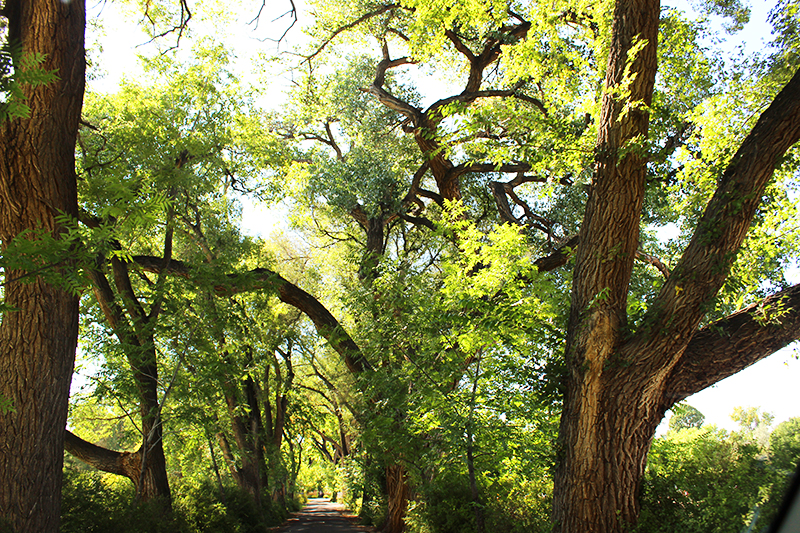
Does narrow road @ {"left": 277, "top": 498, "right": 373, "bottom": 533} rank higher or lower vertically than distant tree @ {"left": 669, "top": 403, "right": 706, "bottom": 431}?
lower

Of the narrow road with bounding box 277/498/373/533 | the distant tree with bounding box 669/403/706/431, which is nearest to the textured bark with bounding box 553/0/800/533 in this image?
the distant tree with bounding box 669/403/706/431

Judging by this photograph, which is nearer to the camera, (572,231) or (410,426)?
(410,426)

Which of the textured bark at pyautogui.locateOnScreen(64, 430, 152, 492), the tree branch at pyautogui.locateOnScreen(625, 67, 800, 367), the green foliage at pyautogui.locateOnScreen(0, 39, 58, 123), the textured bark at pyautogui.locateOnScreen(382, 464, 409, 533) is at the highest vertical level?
the green foliage at pyautogui.locateOnScreen(0, 39, 58, 123)

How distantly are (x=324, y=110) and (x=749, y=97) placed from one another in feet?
35.6

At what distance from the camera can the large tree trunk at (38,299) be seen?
15.5ft

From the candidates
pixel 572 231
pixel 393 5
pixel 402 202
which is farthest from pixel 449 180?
pixel 393 5

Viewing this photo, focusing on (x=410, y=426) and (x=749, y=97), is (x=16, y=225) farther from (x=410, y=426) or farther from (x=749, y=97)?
(x=749, y=97)

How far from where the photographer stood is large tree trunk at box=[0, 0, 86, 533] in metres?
4.73

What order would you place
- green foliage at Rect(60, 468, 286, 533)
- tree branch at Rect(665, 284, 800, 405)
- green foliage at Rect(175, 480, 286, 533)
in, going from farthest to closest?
green foliage at Rect(175, 480, 286, 533), green foliage at Rect(60, 468, 286, 533), tree branch at Rect(665, 284, 800, 405)

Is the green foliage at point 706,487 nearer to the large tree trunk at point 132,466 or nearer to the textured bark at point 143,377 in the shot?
the textured bark at point 143,377

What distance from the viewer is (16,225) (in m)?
5.05

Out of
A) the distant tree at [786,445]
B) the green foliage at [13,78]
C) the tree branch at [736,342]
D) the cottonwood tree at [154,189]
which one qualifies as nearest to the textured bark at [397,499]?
the cottonwood tree at [154,189]

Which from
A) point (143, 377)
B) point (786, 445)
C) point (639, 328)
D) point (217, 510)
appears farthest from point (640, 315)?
point (217, 510)

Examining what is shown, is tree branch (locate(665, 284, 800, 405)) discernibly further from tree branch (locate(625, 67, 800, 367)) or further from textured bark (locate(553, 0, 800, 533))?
tree branch (locate(625, 67, 800, 367))
